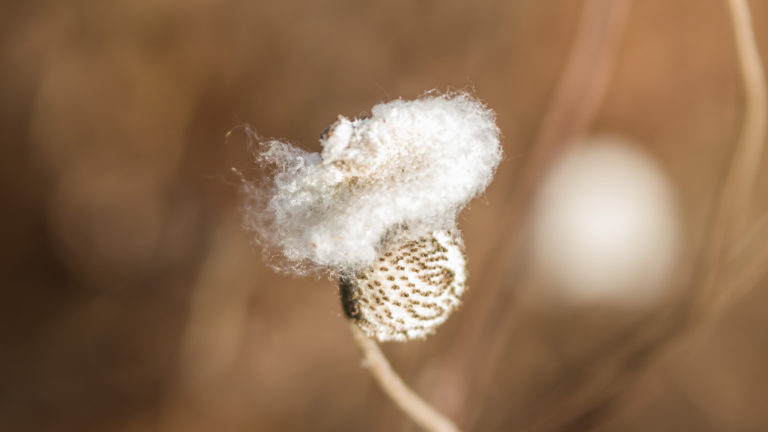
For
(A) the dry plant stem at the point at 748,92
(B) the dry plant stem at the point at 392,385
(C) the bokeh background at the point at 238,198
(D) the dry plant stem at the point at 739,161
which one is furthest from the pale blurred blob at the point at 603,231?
(B) the dry plant stem at the point at 392,385

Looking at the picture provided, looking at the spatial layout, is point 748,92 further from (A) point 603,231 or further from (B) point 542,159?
(A) point 603,231

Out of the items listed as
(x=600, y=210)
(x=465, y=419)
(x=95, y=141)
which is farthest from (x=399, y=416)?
(x=95, y=141)

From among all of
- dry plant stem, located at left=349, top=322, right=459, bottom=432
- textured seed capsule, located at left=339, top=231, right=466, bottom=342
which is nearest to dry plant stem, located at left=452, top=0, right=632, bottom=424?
dry plant stem, located at left=349, top=322, right=459, bottom=432

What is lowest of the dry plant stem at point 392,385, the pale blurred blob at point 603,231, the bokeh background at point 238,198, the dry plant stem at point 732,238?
the dry plant stem at point 392,385

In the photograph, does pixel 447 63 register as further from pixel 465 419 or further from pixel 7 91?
pixel 7 91

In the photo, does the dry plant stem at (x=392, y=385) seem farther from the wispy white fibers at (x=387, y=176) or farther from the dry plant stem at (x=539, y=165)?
the dry plant stem at (x=539, y=165)

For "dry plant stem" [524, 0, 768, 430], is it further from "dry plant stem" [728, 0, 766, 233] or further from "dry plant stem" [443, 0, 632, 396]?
"dry plant stem" [443, 0, 632, 396]
